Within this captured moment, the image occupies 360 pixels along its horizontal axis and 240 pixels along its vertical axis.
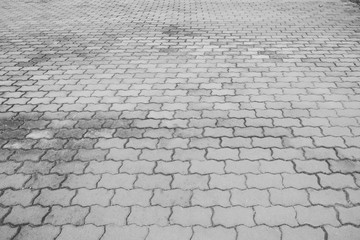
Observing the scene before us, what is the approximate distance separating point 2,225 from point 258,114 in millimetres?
2932

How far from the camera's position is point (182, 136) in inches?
134

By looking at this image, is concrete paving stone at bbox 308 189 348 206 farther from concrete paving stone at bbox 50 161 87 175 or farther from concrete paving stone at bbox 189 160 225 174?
concrete paving stone at bbox 50 161 87 175

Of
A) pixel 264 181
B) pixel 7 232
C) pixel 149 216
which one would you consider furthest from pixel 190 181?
pixel 7 232

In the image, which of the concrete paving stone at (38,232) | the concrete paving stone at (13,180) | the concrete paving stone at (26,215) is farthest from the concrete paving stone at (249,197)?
the concrete paving stone at (13,180)

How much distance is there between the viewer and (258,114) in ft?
12.3

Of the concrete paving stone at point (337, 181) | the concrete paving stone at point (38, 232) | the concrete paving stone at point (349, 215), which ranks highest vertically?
the concrete paving stone at point (337, 181)

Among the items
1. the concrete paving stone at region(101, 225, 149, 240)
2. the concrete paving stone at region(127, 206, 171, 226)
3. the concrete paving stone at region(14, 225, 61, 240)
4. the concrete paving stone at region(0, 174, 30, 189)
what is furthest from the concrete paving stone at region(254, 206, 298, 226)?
the concrete paving stone at region(0, 174, 30, 189)

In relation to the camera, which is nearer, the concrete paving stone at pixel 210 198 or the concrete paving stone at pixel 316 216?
the concrete paving stone at pixel 316 216

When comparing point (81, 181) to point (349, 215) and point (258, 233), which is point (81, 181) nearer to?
point (258, 233)

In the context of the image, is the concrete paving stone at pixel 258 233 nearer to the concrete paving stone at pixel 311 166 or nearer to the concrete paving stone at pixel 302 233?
the concrete paving stone at pixel 302 233

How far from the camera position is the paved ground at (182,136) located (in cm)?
240

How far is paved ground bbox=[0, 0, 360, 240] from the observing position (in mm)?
2404

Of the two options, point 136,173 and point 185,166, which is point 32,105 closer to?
point 136,173

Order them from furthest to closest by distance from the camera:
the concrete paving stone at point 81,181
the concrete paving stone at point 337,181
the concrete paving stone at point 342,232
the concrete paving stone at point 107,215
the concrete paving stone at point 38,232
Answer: the concrete paving stone at point 81,181 < the concrete paving stone at point 337,181 < the concrete paving stone at point 107,215 < the concrete paving stone at point 38,232 < the concrete paving stone at point 342,232
